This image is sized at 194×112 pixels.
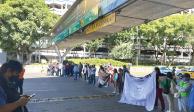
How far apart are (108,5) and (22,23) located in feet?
155

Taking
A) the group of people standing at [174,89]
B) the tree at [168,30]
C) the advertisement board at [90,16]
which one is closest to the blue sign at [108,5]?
the advertisement board at [90,16]

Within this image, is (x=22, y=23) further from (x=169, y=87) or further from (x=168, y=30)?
(x=169, y=87)

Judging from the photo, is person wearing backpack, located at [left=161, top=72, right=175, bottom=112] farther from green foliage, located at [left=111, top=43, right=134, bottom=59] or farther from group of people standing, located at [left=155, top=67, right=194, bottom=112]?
green foliage, located at [left=111, top=43, right=134, bottom=59]

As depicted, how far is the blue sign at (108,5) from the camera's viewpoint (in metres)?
15.2

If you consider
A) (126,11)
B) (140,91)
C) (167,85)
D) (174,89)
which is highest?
(126,11)

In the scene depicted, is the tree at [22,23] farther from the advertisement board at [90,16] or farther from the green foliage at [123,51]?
the advertisement board at [90,16]

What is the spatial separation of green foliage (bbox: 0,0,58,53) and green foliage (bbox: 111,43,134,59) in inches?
685

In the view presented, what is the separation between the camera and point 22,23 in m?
62.6

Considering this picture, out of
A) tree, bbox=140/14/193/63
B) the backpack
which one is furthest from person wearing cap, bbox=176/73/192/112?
tree, bbox=140/14/193/63

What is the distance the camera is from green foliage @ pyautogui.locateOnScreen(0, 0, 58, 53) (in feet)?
205

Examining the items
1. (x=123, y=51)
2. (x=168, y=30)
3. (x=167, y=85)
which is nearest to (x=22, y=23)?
(x=123, y=51)

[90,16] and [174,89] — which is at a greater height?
[90,16]

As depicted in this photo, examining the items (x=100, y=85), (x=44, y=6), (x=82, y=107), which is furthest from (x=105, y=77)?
(x=44, y=6)

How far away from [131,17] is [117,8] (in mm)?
3572
